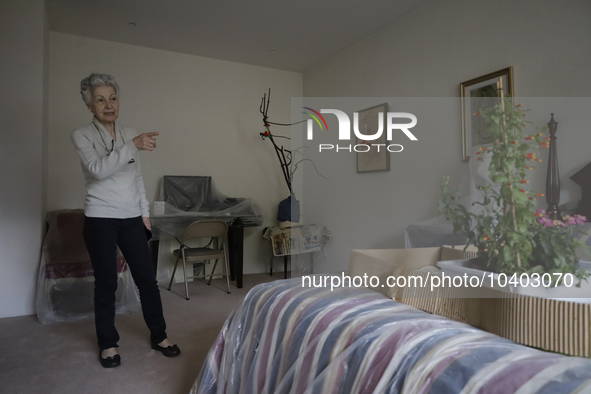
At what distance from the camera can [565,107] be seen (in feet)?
6.49

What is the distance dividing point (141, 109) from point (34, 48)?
3.54 ft

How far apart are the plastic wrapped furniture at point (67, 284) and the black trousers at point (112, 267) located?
891mm

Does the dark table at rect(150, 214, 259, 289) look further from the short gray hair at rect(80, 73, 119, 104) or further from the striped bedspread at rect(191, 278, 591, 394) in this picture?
the striped bedspread at rect(191, 278, 591, 394)

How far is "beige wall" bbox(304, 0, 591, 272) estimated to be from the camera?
1.97 m

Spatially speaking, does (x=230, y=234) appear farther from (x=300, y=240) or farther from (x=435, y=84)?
(x=435, y=84)

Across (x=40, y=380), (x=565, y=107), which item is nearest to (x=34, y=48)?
(x=40, y=380)

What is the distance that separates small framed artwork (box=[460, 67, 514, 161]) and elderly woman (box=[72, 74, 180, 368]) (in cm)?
190

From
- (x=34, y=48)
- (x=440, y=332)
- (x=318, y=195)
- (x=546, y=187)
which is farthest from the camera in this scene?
(x=318, y=195)

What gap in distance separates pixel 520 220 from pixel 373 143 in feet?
9.25

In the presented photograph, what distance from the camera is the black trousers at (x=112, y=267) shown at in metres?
1.91

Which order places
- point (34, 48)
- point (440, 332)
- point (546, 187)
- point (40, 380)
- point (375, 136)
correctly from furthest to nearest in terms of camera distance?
1. point (375, 136)
2. point (34, 48)
3. point (546, 187)
4. point (40, 380)
5. point (440, 332)

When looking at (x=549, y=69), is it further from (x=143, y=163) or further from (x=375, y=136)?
(x=143, y=163)

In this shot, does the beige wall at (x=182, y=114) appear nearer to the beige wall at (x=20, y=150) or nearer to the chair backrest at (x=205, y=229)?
the beige wall at (x=20, y=150)

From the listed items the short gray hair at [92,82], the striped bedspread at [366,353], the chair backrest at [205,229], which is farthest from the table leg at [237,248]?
the striped bedspread at [366,353]
